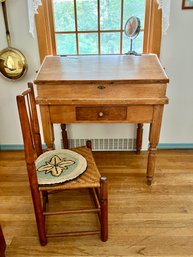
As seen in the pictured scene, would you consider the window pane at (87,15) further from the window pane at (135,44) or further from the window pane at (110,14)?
the window pane at (135,44)

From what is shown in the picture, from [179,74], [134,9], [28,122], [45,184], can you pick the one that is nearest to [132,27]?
[134,9]

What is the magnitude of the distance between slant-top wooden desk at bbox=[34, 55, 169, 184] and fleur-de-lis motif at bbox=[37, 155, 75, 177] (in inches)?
9.0

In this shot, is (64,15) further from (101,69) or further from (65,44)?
(101,69)

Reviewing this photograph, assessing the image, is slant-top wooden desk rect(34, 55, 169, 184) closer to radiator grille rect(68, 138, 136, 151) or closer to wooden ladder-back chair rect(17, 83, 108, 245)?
wooden ladder-back chair rect(17, 83, 108, 245)

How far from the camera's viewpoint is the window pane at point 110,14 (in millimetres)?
1841

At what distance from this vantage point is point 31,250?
4.52ft

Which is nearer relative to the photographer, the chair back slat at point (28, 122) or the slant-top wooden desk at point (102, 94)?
the chair back slat at point (28, 122)

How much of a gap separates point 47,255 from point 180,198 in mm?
954

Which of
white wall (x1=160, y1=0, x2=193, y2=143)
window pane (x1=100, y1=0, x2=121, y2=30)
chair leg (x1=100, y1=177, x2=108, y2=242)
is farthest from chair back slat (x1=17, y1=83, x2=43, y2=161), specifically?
white wall (x1=160, y1=0, x2=193, y2=143)

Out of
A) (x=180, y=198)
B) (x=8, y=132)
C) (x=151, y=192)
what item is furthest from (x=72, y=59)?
(x=180, y=198)

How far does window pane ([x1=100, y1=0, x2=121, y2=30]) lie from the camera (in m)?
1.84

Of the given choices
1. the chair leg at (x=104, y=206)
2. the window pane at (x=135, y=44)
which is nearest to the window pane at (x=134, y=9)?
the window pane at (x=135, y=44)

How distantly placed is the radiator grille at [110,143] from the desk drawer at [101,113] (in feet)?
2.22

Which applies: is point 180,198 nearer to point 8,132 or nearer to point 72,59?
point 72,59
